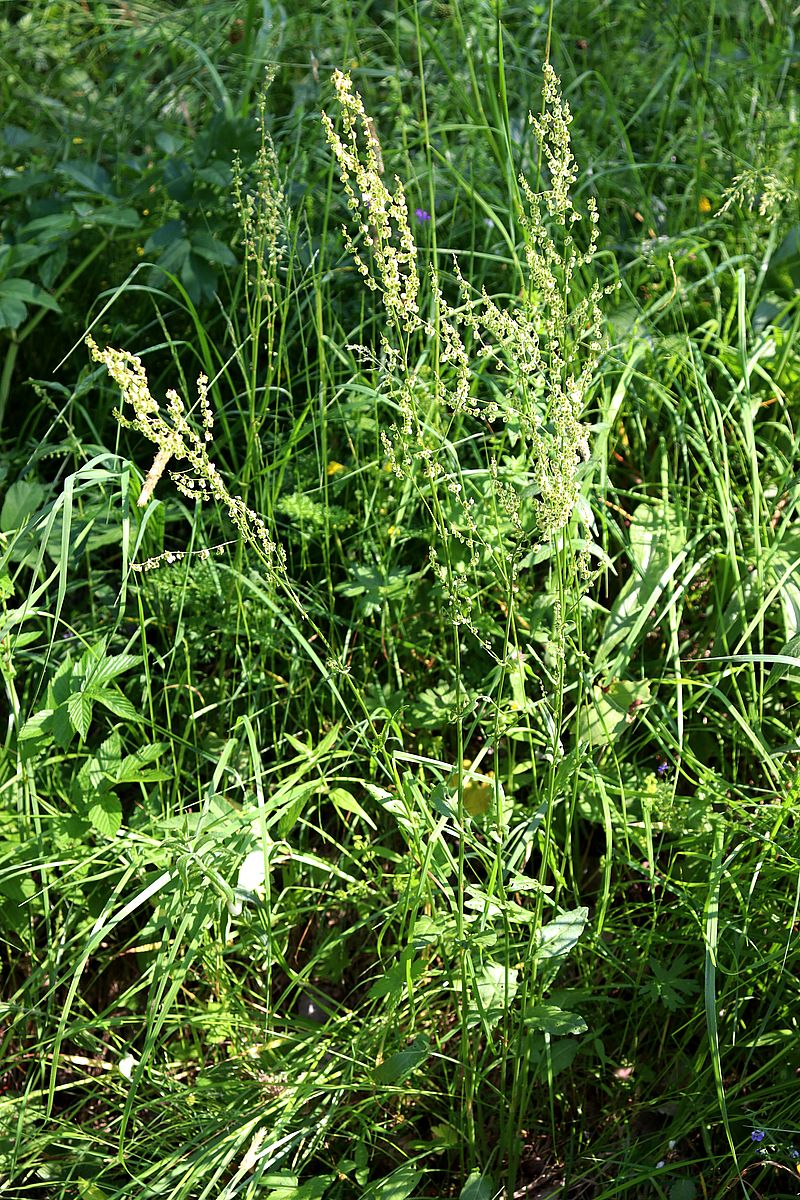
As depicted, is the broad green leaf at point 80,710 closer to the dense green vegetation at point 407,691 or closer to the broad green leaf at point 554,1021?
the dense green vegetation at point 407,691

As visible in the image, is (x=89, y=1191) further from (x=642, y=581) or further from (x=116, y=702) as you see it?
(x=642, y=581)

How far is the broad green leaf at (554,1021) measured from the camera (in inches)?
54.7

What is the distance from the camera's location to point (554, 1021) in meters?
1.40

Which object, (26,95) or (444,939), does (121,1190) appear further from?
(26,95)

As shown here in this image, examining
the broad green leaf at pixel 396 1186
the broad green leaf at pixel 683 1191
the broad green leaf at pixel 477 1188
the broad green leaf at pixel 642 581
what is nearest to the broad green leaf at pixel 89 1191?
the broad green leaf at pixel 396 1186

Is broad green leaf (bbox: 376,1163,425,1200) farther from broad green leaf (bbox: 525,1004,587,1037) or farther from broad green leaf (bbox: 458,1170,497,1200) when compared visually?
broad green leaf (bbox: 525,1004,587,1037)

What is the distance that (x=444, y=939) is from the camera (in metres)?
1.49

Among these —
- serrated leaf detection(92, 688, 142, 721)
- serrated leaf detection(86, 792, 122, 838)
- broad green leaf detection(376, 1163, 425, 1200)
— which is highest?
serrated leaf detection(92, 688, 142, 721)

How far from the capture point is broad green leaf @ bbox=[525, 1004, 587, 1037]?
4.56ft

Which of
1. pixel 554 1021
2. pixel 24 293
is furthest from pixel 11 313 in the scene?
pixel 554 1021

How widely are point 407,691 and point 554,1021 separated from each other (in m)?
0.70

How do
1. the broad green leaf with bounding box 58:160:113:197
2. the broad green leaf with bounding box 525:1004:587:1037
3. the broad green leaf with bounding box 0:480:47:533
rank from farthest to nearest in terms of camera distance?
the broad green leaf with bounding box 58:160:113:197 → the broad green leaf with bounding box 0:480:47:533 → the broad green leaf with bounding box 525:1004:587:1037

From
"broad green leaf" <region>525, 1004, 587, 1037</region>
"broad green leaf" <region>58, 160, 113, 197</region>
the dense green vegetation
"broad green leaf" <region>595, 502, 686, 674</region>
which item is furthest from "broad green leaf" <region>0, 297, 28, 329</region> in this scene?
"broad green leaf" <region>525, 1004, 587, 1037</region>

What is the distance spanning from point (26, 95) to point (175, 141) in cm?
99
